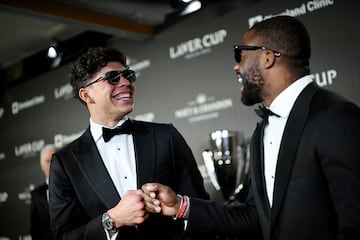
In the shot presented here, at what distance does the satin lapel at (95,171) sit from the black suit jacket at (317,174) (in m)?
0.70

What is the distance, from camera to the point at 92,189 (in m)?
2.34

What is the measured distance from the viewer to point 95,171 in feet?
7.78

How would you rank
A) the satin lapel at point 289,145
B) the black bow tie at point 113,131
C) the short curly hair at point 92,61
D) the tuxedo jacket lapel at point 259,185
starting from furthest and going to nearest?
the short curly hair at point 92,61, the black bow tie at point 113,131, the tuxedo jacket lapel at point 259,185, the satin lapel at point 289,145

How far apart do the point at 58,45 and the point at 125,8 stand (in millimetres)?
1371

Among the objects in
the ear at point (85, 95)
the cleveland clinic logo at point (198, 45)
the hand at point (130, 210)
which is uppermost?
the cleveland clinic logo at point (198, 45)

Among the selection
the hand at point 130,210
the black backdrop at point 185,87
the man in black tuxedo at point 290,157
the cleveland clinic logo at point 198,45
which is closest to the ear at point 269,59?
the man in black tuxedo at point 290,157

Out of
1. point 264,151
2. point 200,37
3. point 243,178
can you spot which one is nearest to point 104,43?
point 200,37

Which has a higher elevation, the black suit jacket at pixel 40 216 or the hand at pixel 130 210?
the hand at pixel 130 210

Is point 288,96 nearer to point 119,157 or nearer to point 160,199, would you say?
point 160,199

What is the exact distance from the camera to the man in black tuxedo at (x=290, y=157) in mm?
1718

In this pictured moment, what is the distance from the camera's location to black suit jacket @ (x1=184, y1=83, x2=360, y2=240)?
1.70m

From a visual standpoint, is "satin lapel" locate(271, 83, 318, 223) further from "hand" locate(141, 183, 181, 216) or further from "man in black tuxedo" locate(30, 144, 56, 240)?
"man in black tuxedo" locate(30, 144, 56, 240)

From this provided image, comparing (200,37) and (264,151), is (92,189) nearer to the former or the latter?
(264,151)

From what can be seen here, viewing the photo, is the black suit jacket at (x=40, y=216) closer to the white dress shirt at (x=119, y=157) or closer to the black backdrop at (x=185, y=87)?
the black backdrop at (x=185, y=87)
